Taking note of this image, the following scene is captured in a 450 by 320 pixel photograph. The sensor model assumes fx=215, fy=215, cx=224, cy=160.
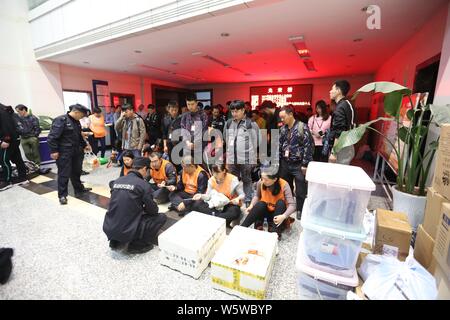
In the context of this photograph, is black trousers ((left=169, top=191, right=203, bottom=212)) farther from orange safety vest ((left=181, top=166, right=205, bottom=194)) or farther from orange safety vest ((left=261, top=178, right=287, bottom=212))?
orange safety vest ((left=261, top=178, right=287, bottom=212))

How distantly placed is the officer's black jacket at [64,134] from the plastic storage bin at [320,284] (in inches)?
123

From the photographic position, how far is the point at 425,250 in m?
1.39

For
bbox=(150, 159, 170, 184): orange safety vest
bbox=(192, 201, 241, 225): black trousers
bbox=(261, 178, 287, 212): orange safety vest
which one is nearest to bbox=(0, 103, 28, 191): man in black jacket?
bbox=(150, 159, 170, 184): orange safety vest

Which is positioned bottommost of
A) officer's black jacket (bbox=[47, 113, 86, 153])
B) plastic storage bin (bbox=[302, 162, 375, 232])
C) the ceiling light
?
plastic storage bin (bbox=[302, 162, 375, 232])

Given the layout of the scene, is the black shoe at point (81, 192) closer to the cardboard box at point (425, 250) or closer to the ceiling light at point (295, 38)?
the cardboard box at point (425, 250)

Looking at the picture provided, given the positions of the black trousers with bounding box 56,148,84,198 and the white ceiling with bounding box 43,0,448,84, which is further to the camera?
the black trousers with bounding box 56,148,84,198

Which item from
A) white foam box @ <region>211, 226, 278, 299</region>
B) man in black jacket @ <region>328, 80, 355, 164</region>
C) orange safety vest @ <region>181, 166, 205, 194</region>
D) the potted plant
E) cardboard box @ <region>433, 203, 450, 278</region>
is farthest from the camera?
orange safety vest @ <region>181, 166, 205, 194</region>

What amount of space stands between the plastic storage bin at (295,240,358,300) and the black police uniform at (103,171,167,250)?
1.33 m

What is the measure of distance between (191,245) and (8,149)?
4.10 m

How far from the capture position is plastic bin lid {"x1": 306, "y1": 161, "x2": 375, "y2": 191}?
126 cm

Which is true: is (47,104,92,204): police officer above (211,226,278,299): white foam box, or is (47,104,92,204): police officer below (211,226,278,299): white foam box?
above

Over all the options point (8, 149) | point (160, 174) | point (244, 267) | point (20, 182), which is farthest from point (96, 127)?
point (244, 267)

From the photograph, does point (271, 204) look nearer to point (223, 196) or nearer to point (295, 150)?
point (223, 196)

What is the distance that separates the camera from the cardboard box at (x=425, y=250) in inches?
51.9
